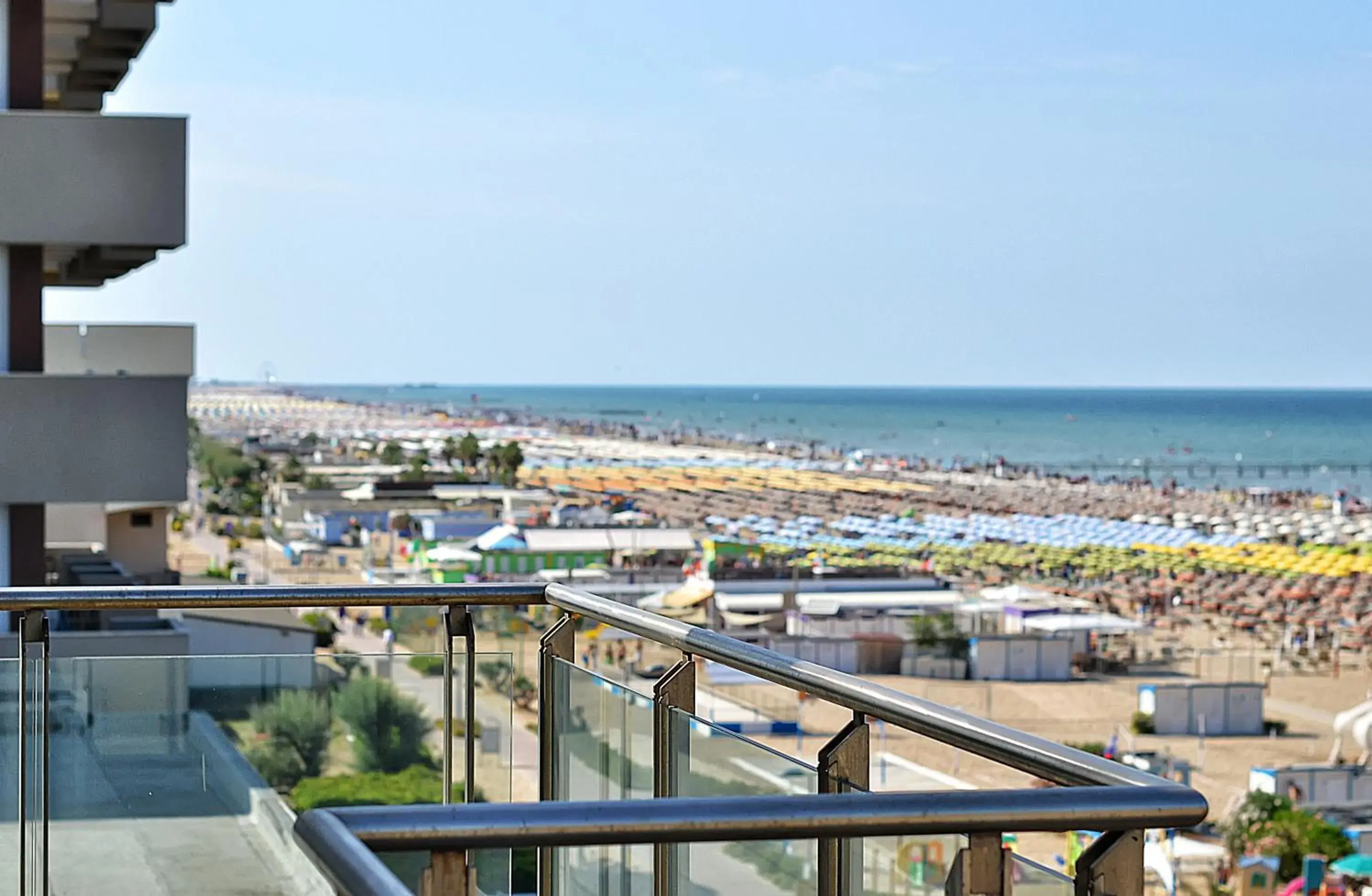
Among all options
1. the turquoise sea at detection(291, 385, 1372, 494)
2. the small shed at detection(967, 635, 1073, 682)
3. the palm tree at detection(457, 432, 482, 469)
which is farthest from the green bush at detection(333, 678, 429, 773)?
the turquoise sea at detection(291, 385, 1372, 494)

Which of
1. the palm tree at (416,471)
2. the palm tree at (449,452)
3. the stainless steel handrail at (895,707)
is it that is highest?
the stainless steel handrail at (895,707)

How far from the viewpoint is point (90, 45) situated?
604 inches

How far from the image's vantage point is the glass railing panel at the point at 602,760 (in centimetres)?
285

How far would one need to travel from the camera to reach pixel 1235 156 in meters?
99.0

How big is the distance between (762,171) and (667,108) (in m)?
8.78

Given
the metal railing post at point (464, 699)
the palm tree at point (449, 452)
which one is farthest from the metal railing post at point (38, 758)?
the palm tree at point (449, 452)

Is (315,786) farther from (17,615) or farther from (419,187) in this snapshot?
(419,187)

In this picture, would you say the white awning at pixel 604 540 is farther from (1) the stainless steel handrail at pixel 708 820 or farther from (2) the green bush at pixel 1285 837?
(1) the stainless steel handrail at pixel 708 820

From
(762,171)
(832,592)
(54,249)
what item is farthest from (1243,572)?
(762,171)

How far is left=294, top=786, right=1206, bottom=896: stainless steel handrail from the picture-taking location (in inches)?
52.9

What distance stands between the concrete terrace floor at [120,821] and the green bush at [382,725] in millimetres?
345

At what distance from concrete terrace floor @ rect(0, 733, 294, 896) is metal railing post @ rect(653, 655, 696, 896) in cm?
112

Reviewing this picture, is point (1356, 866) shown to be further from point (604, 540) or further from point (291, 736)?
point (604, 540)

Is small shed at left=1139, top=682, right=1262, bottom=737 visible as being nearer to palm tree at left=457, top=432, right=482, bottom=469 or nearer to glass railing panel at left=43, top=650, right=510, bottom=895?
glass railing panel at left=43, top=650, right=510, bottom=895
